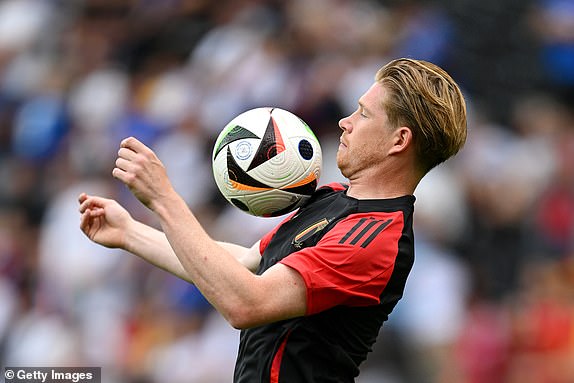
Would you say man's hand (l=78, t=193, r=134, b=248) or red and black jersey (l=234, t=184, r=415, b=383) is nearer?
red and black jersey (l=234, t=184, r=415, b=383)

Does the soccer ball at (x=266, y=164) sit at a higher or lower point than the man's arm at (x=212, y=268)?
higher

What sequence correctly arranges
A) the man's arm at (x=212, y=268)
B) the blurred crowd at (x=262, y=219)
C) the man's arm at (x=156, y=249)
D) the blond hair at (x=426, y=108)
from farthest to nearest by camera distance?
1. the blurred crowd at (x=262, y=219)
2. the man's arm at (x=156, y=249)
3. the blond hair at (x=426, y=108)
4. the man's arm at (x=212, y=268)

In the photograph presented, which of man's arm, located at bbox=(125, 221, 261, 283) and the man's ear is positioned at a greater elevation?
the man's ear

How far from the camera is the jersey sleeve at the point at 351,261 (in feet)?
13.2

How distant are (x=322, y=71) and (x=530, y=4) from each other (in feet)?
8.05

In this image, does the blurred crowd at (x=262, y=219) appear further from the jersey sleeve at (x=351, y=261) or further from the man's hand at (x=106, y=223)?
the jersey sleeve at (x=351, y=261)

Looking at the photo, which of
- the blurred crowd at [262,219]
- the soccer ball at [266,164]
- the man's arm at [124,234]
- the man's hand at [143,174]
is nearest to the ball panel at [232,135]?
the soccer ball at [266,164]

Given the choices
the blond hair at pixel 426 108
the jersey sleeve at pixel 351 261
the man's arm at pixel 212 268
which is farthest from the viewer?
the blond hair at pixel 426 108

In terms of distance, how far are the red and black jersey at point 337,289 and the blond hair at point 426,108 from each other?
24 centimetres

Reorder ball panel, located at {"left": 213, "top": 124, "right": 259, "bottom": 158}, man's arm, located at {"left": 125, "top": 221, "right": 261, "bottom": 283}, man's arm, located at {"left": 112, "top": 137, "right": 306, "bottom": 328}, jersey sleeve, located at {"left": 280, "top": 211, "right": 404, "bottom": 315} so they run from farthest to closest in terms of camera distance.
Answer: man's arm, located at {"left": 125, "top": 221, "right": 261, "bottom": 283} → ball panel, located at {"left": 213, "top": 124, "right": 259, "bottom": 158} → jersey sleeve, located at {"left": 280, "top": 211, "right": 404, "bottom": 315} → man's arm, located at {"left": 112, "top": 137, "right": 306, "bottom": 328}

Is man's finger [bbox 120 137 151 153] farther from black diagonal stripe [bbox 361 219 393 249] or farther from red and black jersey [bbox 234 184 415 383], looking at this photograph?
black diagonal stripe [bbox 361 219 393 249]

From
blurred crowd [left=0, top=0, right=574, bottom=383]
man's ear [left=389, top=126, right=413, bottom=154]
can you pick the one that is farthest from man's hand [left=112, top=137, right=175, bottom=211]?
blurred crowd [left=0, top=0, right=574, bottom=383]

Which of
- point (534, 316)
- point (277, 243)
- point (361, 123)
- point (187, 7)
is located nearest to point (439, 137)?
point (361, 123)

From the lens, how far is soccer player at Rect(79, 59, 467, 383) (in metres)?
3.96
